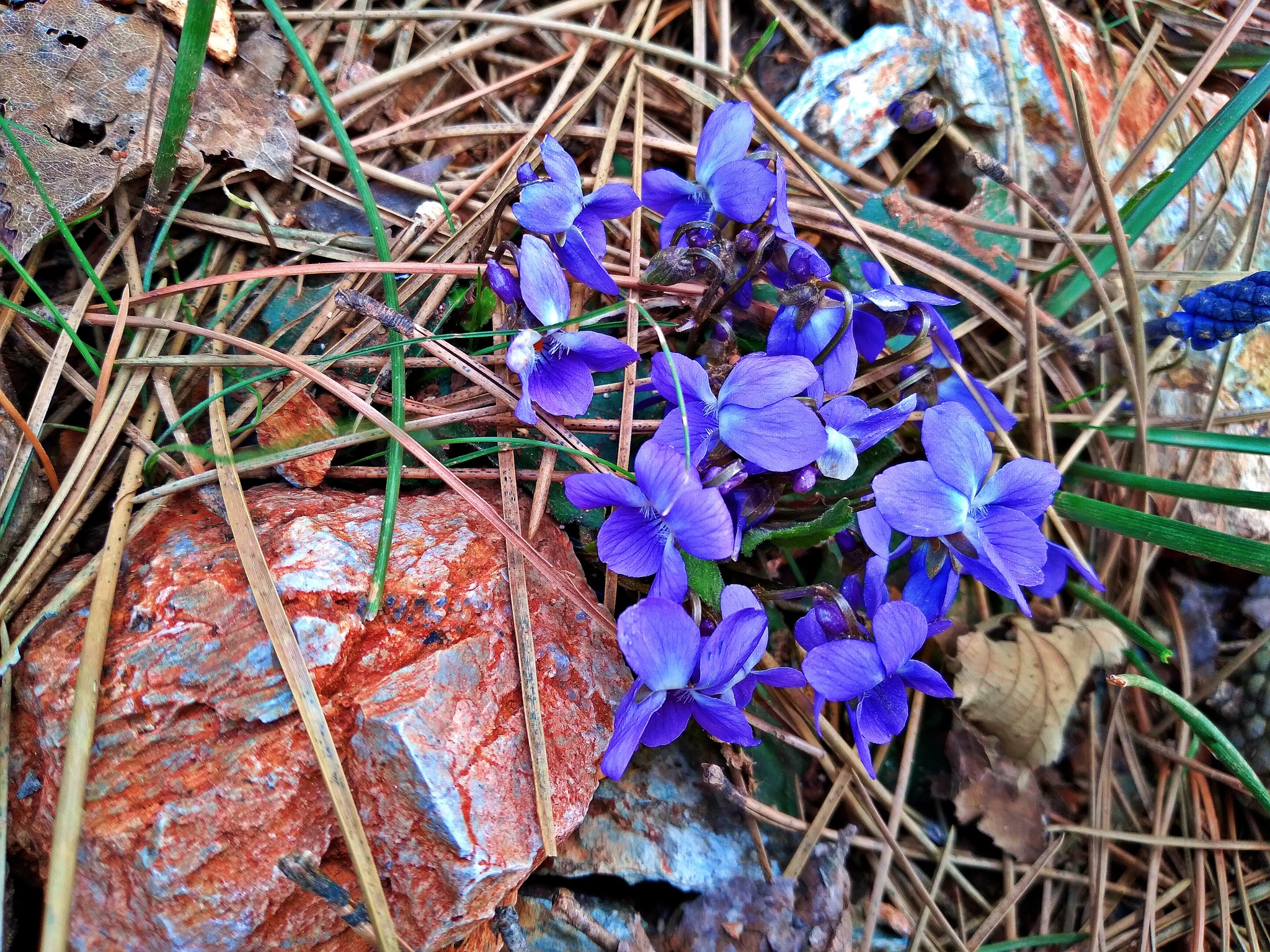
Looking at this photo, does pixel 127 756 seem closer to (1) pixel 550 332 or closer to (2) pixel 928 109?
(1) pixel 550 332

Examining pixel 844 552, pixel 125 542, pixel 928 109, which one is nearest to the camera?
pixel 125 542

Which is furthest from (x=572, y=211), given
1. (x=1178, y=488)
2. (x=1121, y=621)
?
(x=1121, y=621)

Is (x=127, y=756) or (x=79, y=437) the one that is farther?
(x=79, y=437)

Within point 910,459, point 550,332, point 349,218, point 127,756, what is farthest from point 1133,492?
point 127,756

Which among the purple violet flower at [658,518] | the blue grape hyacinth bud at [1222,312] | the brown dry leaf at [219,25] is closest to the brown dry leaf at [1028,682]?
the blue grape hyacinth bud at [1222,312]

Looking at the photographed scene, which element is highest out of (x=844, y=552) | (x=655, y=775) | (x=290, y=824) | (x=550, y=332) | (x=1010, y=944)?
(x=550, y=332)

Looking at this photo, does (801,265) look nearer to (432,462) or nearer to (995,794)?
(432,462)
